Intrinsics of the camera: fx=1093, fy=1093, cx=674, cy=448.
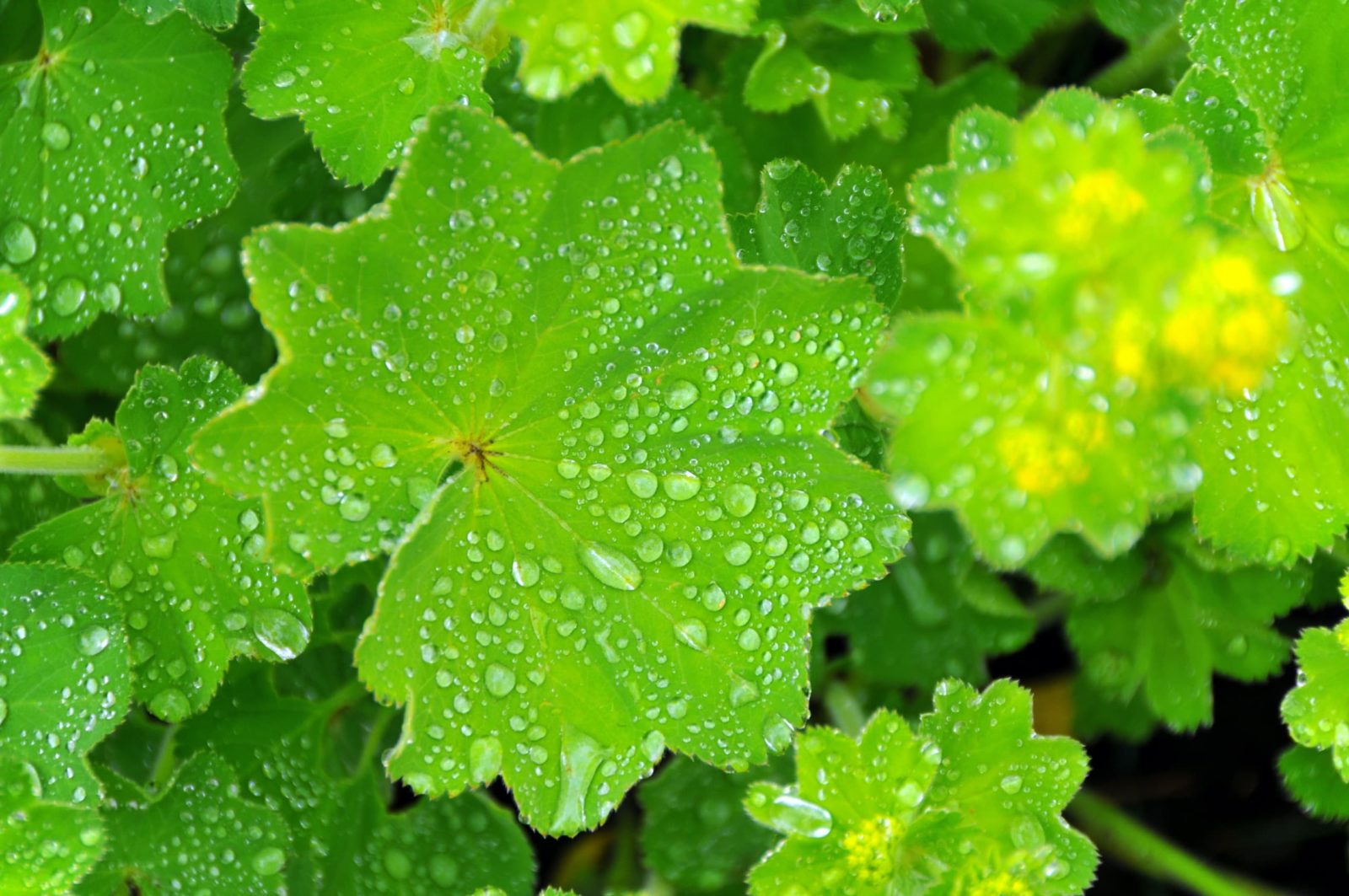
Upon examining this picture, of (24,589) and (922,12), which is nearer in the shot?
(24,589)

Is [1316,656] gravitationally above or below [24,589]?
below

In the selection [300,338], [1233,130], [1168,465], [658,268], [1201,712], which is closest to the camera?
[1168,465]

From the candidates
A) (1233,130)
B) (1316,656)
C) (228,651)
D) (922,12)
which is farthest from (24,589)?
(1316,656)

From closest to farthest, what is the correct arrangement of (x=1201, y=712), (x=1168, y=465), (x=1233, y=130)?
(x=1168, y=465)
(x=1233, y=130)
(x=1201, y=712)

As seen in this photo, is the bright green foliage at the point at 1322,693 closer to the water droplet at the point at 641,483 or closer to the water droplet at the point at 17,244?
the water droplet at the point at 641,483

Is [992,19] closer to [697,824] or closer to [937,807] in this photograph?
[937,807]

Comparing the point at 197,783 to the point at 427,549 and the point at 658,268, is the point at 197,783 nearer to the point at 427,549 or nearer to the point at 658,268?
the point at 427,549
